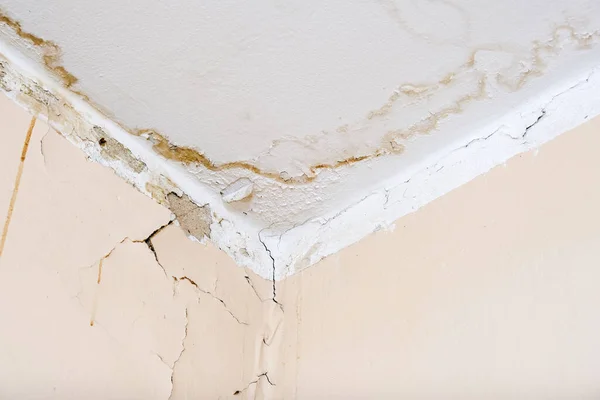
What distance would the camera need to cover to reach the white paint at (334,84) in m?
1.22

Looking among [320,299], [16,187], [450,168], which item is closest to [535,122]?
[450,168]

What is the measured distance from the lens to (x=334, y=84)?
1.35m

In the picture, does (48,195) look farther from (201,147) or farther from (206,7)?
(206,7)

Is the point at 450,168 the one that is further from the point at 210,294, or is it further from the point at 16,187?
the point at 16,187

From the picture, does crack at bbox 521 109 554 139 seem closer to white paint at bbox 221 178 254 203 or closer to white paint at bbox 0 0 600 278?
white paint at bbox 0 0 600 278

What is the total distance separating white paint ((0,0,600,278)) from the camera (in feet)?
4.00

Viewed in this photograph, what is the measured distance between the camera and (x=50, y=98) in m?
1.36

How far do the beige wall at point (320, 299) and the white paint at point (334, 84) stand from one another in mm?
92

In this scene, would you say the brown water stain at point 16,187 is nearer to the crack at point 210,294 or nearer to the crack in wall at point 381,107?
the crack in wall at point 381,107

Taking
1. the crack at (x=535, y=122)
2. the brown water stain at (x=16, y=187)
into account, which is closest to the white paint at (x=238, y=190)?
the brown water stain at (x=16, y=187)

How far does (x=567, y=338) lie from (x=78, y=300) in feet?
2.98

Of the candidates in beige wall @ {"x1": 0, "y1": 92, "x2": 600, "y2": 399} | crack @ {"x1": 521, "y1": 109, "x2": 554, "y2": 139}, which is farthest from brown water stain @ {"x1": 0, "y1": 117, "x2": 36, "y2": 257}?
crack @ {"x1": 521, "y1": 109, "x2": 554, "y2": 139}

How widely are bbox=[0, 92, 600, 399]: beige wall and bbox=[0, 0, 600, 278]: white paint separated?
0.09m

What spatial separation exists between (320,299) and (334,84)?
56 cm
